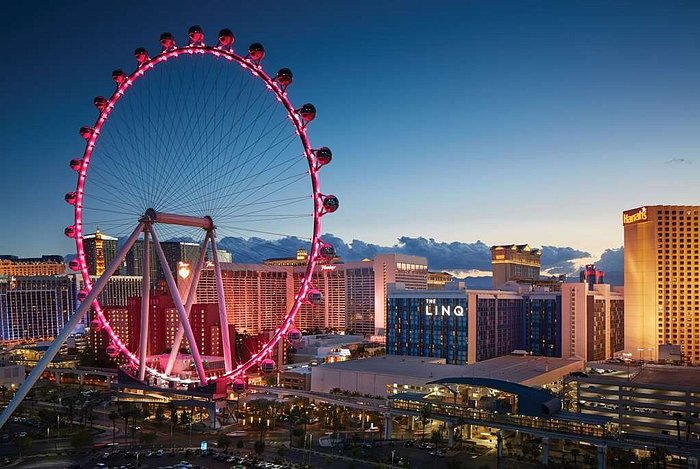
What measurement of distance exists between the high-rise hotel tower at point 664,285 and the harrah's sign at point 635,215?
30mm

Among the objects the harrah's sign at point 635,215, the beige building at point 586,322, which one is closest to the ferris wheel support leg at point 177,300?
the beige building at point 586,322

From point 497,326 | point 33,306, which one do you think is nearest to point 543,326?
point 497,326

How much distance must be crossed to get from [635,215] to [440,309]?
25.0 metres

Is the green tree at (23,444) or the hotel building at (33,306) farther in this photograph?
the hotel building at (33,306)

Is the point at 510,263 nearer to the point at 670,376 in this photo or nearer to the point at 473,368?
the point at 473,368

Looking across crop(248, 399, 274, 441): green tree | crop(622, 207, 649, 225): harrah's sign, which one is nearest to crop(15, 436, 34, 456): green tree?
crop(248, 399, 274, 441): green tree

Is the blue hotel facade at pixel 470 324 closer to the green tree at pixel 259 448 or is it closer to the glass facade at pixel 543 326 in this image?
the glass facade at pixel 543 326

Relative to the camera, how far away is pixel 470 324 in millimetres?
63438

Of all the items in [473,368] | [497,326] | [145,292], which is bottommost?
[473,368]

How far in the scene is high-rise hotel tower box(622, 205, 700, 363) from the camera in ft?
221

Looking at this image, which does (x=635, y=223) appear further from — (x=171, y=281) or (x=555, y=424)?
(x=171, y=281)

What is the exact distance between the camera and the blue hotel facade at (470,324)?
6384 centimetres

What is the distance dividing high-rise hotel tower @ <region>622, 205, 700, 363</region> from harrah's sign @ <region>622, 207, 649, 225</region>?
3 centimetres

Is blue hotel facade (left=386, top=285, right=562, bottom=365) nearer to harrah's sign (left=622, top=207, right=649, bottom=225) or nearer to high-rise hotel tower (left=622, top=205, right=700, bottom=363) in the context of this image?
high-rise hotel tower (left=622, top=205, right=700, bottom=363)
